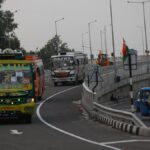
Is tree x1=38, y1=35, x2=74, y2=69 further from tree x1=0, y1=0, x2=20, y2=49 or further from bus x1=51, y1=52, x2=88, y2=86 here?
bus x1=51, y1=52, x2=88, y2=86

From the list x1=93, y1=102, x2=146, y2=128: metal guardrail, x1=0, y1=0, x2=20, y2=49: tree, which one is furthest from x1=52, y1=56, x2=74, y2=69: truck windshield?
x1=0, y1=0, x2=20, y2=49: tree

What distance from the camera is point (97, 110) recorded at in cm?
3206

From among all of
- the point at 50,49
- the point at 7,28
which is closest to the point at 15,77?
the point at 7,28

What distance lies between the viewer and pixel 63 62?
225 feet

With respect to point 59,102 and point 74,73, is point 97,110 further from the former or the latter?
point 74,73

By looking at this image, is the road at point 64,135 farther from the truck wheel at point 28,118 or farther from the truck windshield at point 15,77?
the truck windshield at point 15,77

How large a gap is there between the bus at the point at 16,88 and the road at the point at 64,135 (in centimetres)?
56

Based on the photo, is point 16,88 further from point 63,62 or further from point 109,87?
point 63,62

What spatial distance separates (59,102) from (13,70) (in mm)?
17110

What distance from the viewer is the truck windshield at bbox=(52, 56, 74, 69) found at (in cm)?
6838

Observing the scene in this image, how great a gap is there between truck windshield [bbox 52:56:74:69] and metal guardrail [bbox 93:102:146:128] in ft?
118

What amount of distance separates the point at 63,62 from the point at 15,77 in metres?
40.0

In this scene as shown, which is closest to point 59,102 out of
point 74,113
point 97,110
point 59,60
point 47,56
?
point 74,113

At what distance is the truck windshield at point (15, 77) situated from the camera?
28.2 meters
